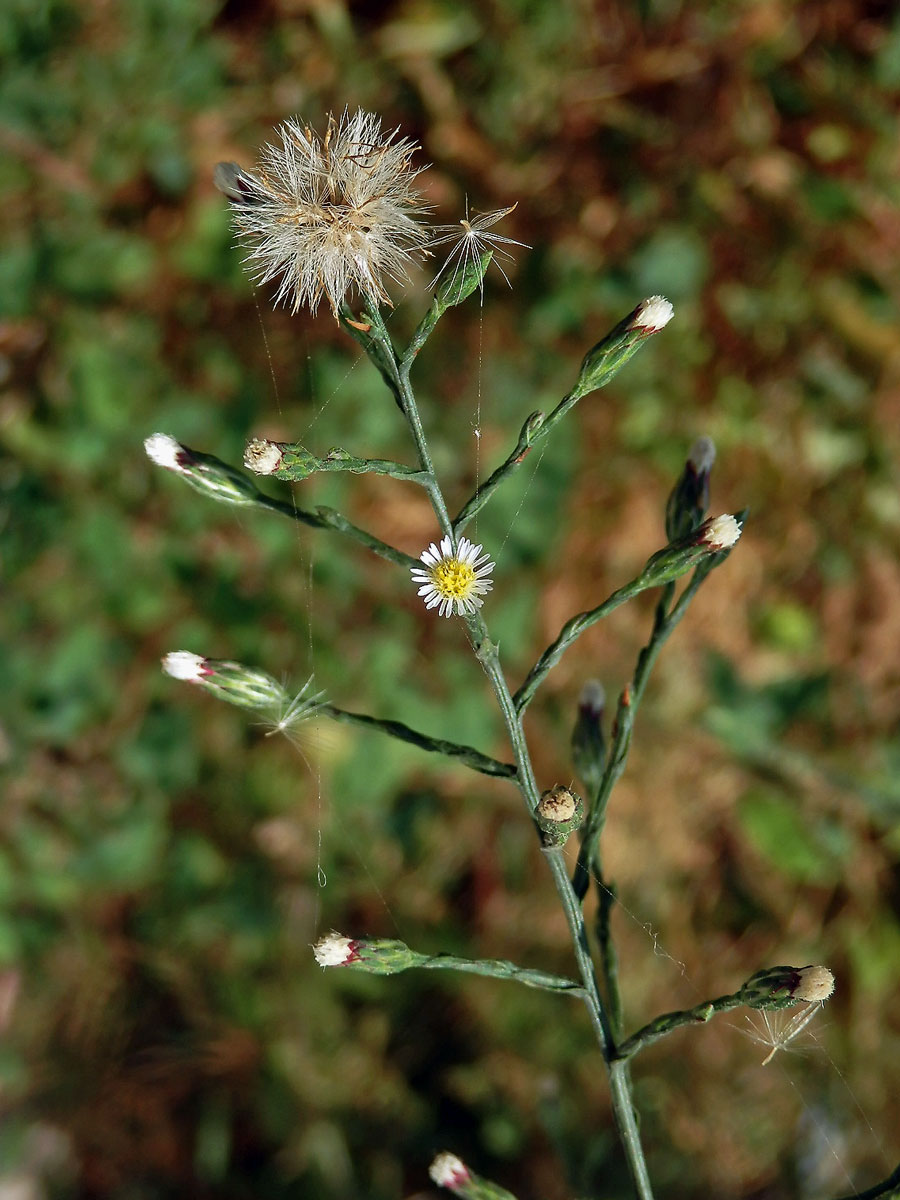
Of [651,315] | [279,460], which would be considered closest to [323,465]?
[279,460]

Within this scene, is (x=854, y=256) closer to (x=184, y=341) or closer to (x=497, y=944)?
(x=184, y=341)

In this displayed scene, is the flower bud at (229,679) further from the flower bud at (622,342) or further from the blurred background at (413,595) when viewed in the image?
the blurred background at (413,595)

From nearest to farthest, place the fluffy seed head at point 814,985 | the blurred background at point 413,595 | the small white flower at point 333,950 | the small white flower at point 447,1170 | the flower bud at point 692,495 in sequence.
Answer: the fluffy seed head at point 814,985 < the small white flower at point 333,950 < the small white flower at point 447,1170 < the flower bud at point 692,495 < the blurred background at point 413,595

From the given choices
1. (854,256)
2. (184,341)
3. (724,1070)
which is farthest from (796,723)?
(184,341)

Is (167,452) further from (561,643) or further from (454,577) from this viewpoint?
Answer: (561,643)

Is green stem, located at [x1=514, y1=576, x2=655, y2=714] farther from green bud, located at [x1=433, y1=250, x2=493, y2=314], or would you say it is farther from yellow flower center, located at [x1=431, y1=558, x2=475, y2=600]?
green bud, located at [x1=433, y1=250, x2=493, y2=314]

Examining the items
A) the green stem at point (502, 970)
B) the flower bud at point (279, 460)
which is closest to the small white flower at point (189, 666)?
the flower bud at point (279, 460)
